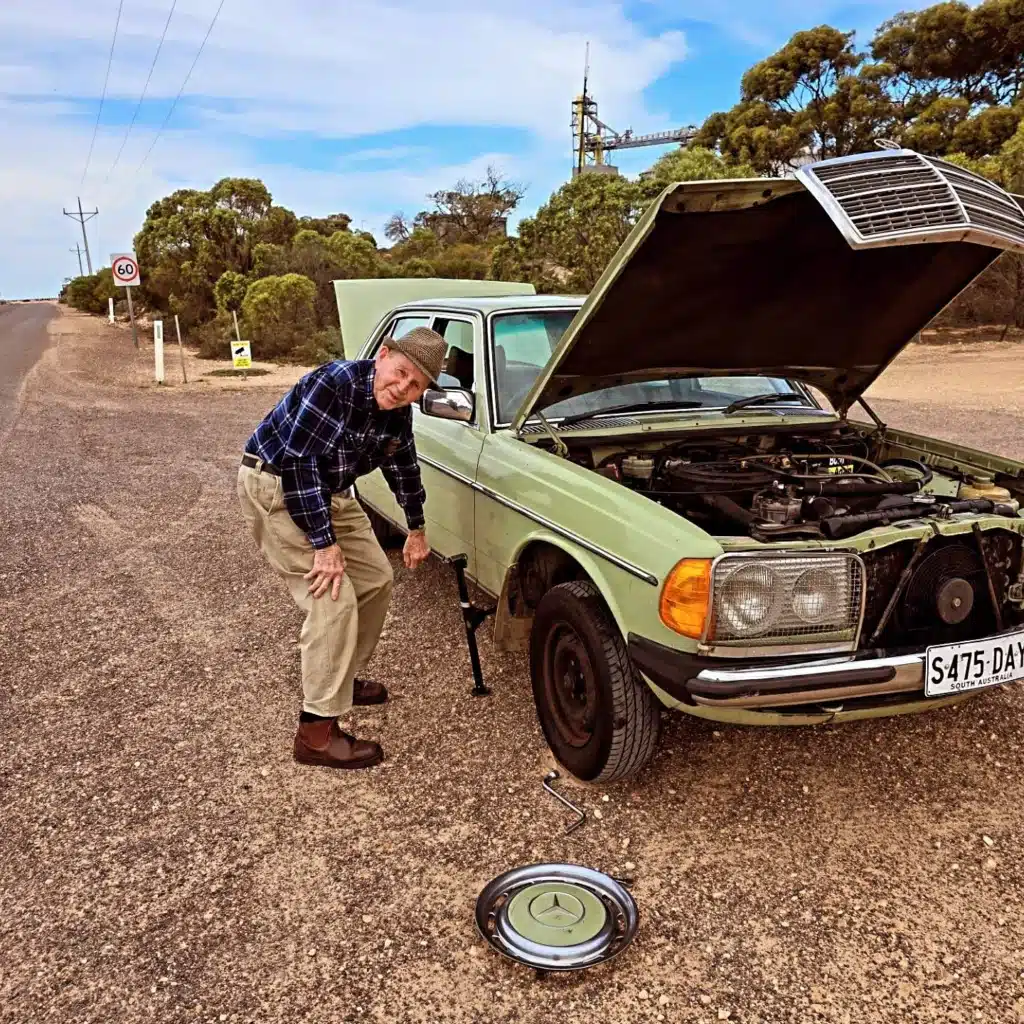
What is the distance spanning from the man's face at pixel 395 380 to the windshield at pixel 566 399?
2.87 feet

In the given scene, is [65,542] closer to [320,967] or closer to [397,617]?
[397,617]

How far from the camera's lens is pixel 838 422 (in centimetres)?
422

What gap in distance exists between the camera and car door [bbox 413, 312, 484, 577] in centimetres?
396

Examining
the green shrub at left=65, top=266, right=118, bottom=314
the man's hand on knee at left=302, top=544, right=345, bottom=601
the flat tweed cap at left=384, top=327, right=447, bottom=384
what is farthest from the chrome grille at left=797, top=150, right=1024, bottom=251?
the green shrub at left=65, top=266, right=118, bottom=314

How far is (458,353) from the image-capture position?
14.4ft

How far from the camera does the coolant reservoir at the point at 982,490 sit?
3377 millimetres

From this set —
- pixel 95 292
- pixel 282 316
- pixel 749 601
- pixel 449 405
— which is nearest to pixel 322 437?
pixel 449 405

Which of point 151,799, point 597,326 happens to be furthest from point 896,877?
point 151,799

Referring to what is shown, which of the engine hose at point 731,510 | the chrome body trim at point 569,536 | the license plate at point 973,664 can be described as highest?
the engine hose at point 731,510

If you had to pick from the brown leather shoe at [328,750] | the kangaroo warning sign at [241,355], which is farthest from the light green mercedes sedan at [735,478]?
the kangaroo warning sign at [241,355]

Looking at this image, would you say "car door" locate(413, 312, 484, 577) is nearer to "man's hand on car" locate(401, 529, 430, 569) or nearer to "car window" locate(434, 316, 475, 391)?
Result: "car window" locate(434, 316, 475, 391)

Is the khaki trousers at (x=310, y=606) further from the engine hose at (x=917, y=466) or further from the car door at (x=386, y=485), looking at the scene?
the engine hose at (x=917, y=466)

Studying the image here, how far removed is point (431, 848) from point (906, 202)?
2.59m

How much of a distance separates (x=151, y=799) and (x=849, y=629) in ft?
8.34
